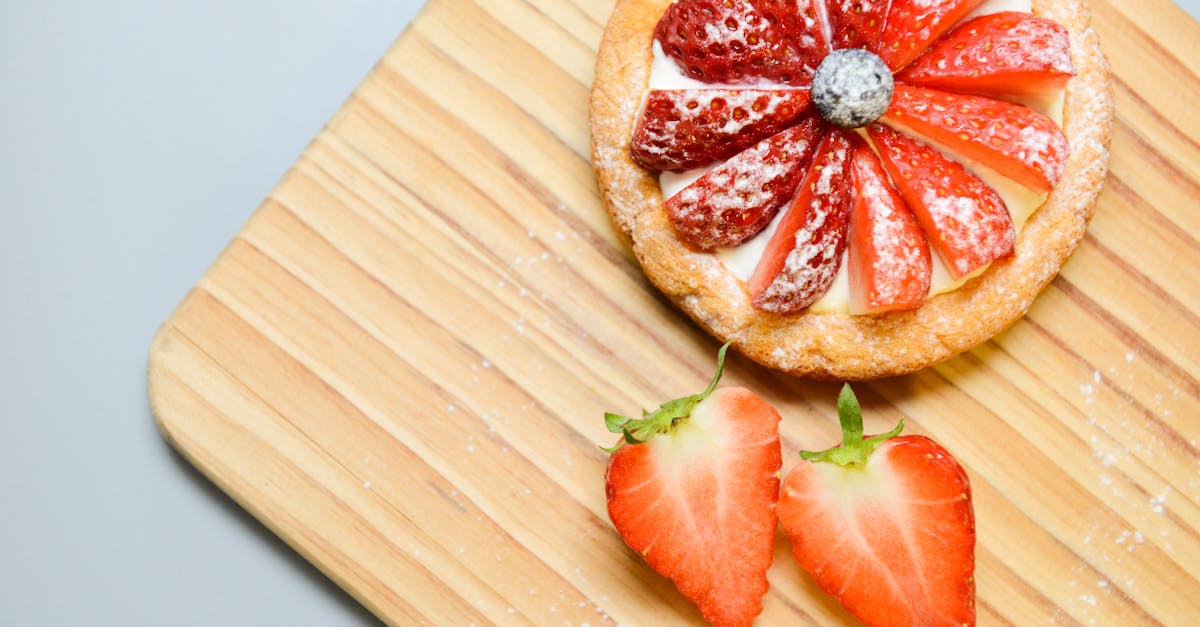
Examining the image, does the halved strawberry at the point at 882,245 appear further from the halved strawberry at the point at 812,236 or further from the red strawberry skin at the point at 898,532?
the red strawberry skin at the point at 898,532

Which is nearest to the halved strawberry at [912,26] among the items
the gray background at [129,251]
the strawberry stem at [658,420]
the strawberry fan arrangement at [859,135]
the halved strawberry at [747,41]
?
the strawberry fan arrangement at [859,135]

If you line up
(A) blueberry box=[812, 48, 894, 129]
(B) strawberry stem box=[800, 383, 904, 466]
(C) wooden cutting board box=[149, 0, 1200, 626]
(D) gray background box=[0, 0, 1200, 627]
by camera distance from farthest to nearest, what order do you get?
1. (D) gray background box=[0, 0, 1200, 627]
2. (C) wooden cutting board box=[149, 0, 1200, 626]
3. (B) strawberry stem box=[800, 383, 904, 466]
4. (A) blueberry box=[812, 48, 894, 129]

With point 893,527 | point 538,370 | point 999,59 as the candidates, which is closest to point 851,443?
point 893,527

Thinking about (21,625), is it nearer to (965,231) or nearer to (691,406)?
(691,406)

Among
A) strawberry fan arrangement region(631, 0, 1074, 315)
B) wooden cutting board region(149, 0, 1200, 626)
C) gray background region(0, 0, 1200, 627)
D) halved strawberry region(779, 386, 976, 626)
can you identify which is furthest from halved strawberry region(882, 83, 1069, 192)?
gray background region(0, 0, 1200, 627)

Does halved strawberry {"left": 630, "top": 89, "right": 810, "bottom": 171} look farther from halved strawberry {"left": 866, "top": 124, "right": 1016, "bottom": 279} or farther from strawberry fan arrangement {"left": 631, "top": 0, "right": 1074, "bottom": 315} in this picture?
halved strawberry {"left": 866, "top": 124, "right": 1016, "bottom": 279}
